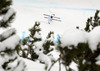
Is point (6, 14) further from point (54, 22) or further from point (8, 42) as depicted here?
point (54, 22)

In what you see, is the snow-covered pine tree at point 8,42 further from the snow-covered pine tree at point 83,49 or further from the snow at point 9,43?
the snow-covered pine tree at point 83,49

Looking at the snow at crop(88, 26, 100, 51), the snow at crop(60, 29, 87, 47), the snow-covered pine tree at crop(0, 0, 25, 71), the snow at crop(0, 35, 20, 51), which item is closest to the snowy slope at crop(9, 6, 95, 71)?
the snow-covered pine tree at crop(0, 0, 25, 71)

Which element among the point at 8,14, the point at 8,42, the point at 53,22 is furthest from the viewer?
the point at 53,22

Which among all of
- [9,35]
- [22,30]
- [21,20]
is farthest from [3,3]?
[21,20]

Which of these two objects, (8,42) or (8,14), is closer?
(8,42)

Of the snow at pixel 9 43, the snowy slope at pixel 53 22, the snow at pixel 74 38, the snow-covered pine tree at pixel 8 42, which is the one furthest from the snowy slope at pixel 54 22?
the snow at pixel 74 38

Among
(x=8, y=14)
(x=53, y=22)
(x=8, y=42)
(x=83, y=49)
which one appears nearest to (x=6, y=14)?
(x=8, y=14)

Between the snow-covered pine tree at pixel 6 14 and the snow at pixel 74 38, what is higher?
the snow-covered pine tree at pixel 6 14

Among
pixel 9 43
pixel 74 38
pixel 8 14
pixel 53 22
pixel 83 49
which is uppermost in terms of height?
pixel 53 22

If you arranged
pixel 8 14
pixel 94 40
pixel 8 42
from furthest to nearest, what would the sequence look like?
pixel 8 14, pixel 8 42, pixel 94 40

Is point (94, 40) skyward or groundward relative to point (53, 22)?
groundward
